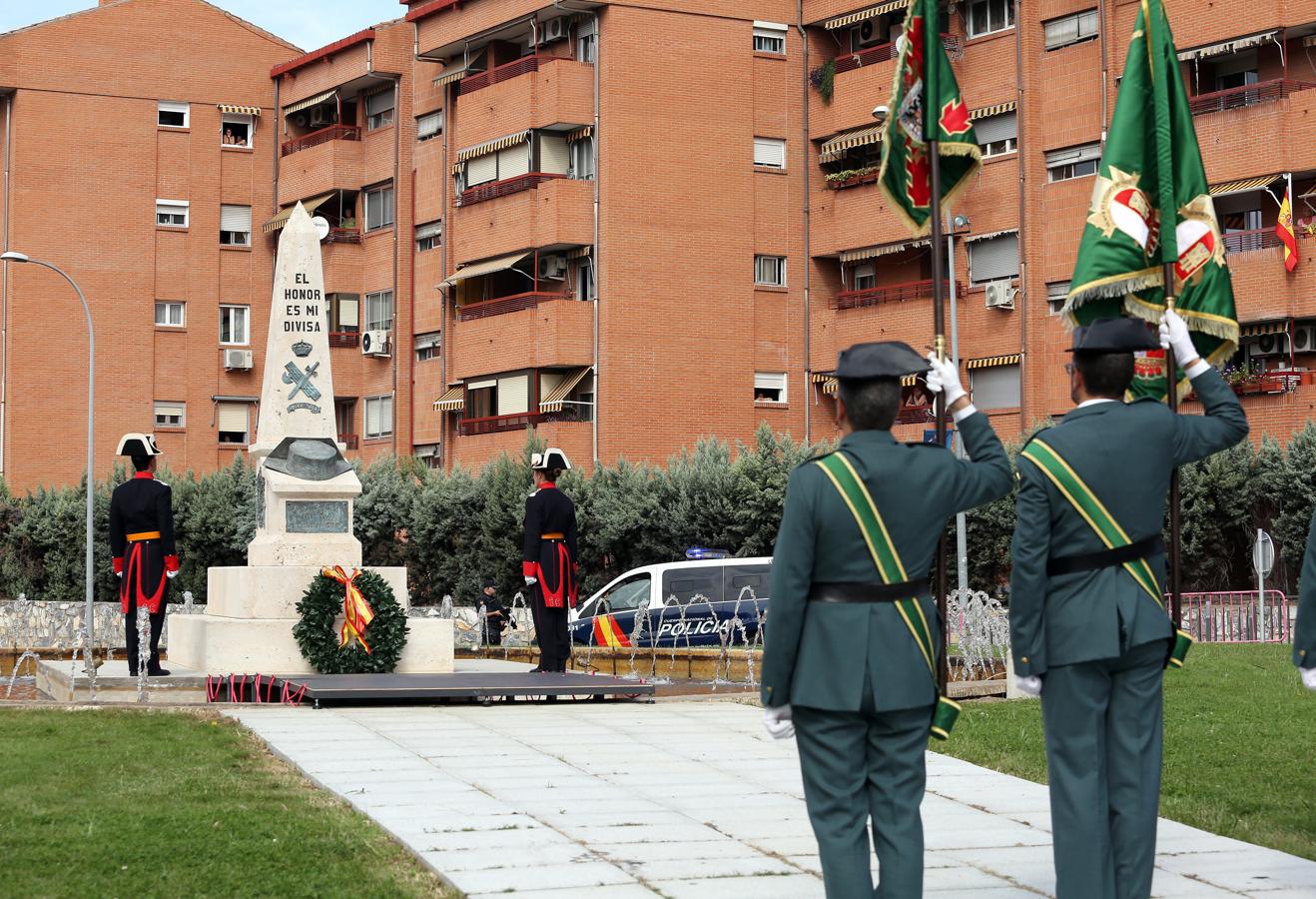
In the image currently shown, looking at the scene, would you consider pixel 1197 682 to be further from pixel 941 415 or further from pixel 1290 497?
pixel 1290 497

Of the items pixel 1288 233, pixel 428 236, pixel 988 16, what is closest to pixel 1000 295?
pixel 988 16

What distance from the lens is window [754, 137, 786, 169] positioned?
43.8 meters

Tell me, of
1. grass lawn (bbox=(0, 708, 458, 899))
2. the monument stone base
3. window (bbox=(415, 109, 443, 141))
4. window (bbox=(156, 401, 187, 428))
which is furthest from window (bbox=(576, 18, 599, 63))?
grass lawn (bbox=(0, 708, 458, 899))

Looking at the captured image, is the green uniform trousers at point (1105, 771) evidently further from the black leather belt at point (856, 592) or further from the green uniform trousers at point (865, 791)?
the black leather belt at point (856, 592)

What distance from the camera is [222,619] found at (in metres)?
18.5

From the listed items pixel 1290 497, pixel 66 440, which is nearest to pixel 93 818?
pixel 1290 497

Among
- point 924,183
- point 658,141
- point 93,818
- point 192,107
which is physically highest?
point 192,107

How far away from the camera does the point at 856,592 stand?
251 inches

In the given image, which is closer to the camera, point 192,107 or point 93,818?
point 93,818

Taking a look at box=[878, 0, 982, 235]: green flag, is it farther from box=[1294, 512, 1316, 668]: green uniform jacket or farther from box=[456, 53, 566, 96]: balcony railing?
box=[456, 53, 566, 96]: balcony railing

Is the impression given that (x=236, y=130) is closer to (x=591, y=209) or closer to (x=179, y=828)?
(x=591, y=209)

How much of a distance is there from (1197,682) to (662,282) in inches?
1052

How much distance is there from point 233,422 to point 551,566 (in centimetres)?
3555

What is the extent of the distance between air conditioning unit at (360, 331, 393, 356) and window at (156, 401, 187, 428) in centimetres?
567
